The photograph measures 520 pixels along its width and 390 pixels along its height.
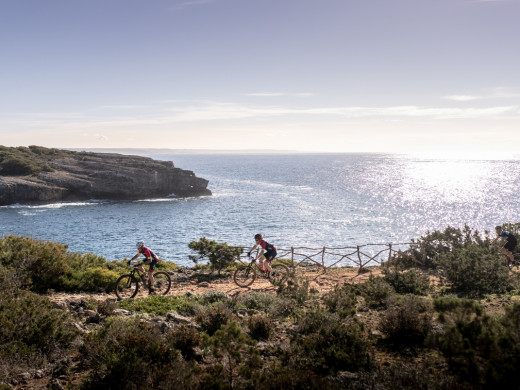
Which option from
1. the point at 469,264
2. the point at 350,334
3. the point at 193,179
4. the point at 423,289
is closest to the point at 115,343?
the point at 350,334

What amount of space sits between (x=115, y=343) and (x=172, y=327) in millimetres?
1629

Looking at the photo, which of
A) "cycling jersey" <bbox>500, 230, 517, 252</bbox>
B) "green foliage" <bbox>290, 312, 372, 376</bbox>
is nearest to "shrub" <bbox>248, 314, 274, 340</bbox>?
"green foliage" <bbox>290, 312, 372, 376</bbox>

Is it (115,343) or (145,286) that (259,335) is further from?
(145,286)

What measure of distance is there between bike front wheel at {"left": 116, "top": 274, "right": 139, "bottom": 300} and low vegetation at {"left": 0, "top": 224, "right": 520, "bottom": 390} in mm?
1894

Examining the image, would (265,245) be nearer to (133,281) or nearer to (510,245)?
(133,281)

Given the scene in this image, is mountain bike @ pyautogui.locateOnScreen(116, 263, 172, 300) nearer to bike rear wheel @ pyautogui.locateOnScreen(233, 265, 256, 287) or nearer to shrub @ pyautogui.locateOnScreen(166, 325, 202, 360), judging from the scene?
bike rear wheel @ pyautogui.locateOnScreen(233, 265, 256, 287)

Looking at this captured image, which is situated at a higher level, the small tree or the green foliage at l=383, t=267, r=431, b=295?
the green foliage at l=383, t=267, r=431, b=295

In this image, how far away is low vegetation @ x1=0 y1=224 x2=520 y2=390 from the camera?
4.95 metres

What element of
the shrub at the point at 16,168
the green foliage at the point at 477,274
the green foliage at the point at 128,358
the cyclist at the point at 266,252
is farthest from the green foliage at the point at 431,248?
the shrub at the point at 16,168

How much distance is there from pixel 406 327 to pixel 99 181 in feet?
268

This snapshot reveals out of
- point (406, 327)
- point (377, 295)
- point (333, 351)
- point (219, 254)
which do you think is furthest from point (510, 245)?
point (333, 351)

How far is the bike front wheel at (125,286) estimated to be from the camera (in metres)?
12.9

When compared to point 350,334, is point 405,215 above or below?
below

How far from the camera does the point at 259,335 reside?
8.05 metres
